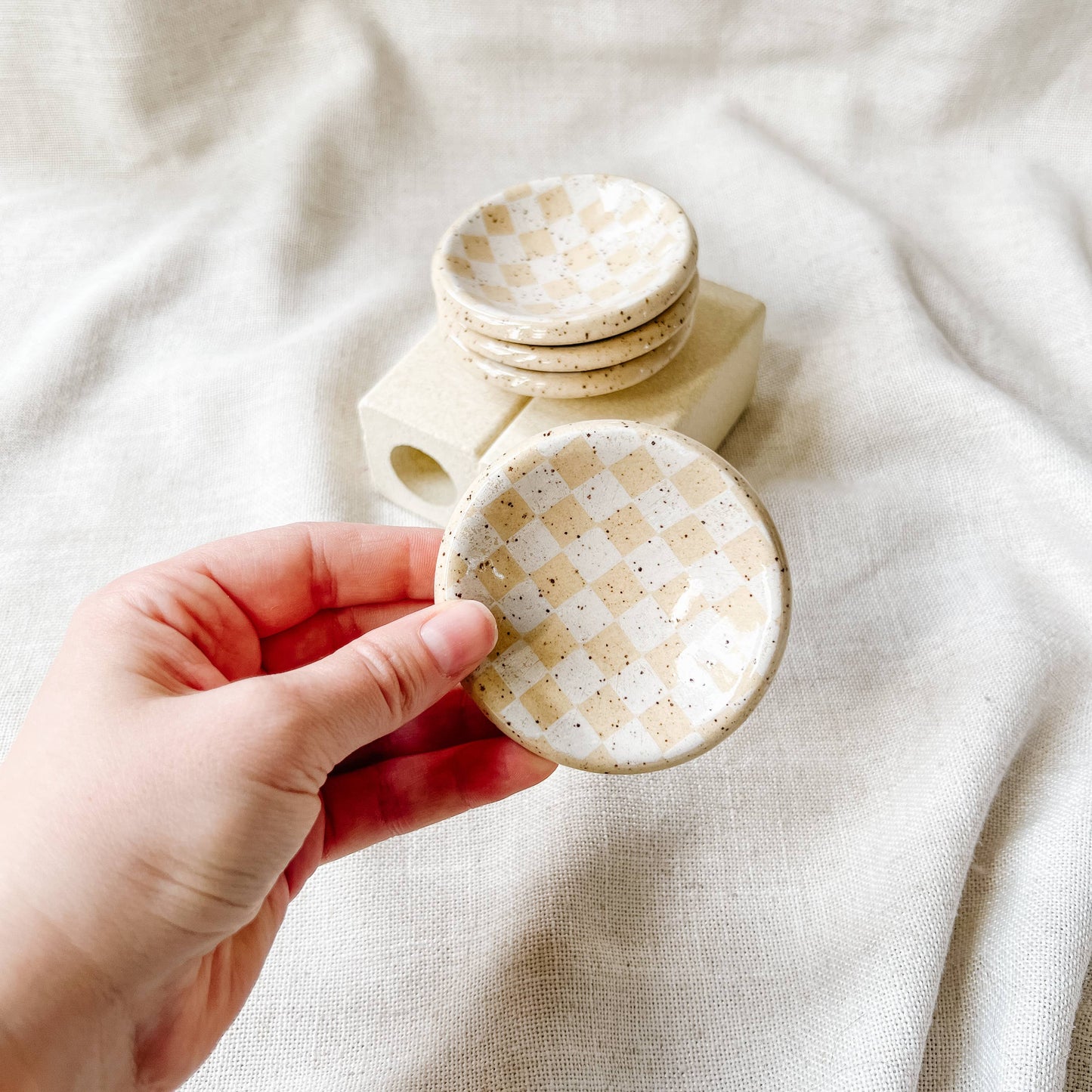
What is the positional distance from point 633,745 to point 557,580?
18cm

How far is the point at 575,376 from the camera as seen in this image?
1.32 m

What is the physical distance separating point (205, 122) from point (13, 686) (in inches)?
51.1

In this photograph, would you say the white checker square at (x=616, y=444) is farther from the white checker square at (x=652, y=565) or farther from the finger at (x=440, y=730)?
the finger at (x=440, y=730)

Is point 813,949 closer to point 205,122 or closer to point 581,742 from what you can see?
point 581,742

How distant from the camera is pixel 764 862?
1157 mm

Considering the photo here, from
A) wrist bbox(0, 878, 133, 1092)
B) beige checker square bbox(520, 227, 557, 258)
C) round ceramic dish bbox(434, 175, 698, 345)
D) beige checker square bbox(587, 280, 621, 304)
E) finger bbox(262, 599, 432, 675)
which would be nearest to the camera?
wrist bbox(0, 878, 133, 1092)

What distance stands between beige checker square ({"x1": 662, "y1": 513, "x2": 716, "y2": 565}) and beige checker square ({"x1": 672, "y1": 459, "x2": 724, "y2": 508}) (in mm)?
19

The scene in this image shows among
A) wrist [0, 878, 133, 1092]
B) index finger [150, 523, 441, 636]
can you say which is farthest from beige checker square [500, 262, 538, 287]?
wrist [0, 878, 133, 1092]

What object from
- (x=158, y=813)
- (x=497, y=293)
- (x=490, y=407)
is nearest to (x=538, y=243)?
(x=497, y=293)

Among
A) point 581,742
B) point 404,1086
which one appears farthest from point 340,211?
point 404,1086

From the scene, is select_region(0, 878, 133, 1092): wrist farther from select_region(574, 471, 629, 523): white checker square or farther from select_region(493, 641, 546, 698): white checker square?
select_region(574, 471, 629, 523): white checker square

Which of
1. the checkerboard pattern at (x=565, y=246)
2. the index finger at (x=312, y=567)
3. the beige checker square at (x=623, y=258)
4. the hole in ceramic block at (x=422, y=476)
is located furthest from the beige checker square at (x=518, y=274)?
the index finger at (x=312, y=567)

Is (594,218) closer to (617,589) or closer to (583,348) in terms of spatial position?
(583,348)

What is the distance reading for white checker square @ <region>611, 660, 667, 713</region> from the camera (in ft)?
3.26
